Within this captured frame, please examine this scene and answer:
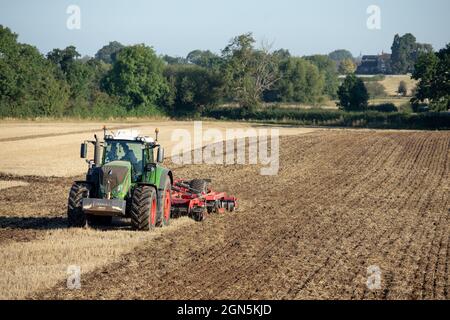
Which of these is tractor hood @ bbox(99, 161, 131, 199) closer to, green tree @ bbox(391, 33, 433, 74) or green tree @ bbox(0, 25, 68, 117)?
green tree @ bbox(0, 25, 68, 117)

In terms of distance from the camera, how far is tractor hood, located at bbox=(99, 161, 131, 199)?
17.3m

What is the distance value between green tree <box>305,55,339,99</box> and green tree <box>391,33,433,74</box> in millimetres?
21863

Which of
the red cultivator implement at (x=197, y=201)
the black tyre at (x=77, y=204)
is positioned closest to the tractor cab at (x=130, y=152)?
the black tyre at (x=77, y=204)

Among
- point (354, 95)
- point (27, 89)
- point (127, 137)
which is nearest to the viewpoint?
point (127, 137)

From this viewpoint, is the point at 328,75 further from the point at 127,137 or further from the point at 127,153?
the point at 127,153

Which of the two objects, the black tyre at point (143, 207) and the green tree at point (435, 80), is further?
the green tree at point (435, 80)

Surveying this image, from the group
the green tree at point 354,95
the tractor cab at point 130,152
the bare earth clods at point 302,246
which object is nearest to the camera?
the bare earth clods at point 302,246

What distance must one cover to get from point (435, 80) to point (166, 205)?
48.4 metres

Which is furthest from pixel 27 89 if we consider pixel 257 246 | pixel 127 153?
pixel 257 246

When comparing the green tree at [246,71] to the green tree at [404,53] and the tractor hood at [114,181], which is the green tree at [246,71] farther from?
the green tree at [404,53]

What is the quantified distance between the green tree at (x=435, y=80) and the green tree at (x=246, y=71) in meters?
23.7

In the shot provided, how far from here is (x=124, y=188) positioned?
689 inches

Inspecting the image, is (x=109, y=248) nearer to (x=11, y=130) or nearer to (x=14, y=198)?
(x=14, y=198)

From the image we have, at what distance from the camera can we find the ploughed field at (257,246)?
42.6 feet
